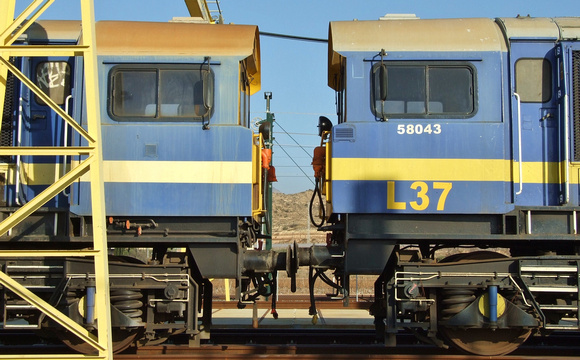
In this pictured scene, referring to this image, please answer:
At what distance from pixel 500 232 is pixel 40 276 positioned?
237 inches

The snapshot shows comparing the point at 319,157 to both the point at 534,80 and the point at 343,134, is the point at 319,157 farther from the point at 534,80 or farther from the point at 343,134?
the point at 534,80

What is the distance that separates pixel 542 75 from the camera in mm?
7500

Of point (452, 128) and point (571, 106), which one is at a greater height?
point (571, 106)

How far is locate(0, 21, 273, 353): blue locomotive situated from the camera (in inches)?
284

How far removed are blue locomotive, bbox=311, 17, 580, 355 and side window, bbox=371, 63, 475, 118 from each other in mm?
14

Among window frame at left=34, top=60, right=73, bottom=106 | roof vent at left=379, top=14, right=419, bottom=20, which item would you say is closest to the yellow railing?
window frame at left=34, top=60, right=73, bottom=106

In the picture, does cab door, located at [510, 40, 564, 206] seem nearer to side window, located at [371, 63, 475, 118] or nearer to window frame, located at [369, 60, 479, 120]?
window frame, located at [369, 60, 479, 120]

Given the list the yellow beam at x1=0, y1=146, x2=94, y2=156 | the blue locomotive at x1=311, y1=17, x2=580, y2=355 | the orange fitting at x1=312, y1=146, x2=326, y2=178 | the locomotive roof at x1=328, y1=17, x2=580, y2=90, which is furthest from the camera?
the orange fitting at x1=312, y1=146, x2=326, y2=178

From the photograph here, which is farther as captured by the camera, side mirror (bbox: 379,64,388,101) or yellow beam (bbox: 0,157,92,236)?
side mirror (bbox: 379,64,388,101)

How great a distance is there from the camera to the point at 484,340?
7355 millimetres

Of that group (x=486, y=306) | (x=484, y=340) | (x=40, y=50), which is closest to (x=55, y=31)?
(x=40, y=50)

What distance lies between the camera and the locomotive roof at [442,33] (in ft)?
24.3

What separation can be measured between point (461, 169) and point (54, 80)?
18.5ft

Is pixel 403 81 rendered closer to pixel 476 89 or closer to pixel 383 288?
pixel 476 89
